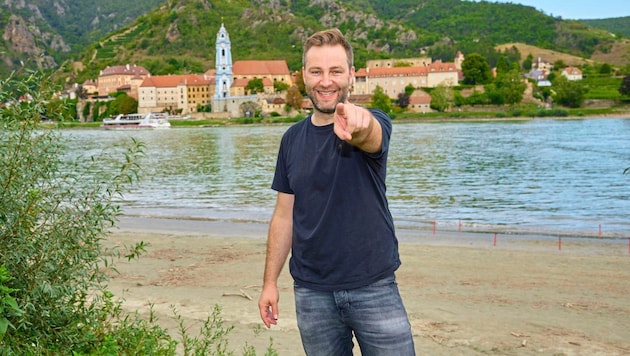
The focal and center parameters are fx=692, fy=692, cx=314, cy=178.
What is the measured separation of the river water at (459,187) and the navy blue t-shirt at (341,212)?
226cm

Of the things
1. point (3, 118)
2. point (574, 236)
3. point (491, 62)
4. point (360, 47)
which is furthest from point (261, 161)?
point (360, 47)

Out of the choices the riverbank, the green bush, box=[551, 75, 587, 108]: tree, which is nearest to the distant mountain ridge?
the riverbank

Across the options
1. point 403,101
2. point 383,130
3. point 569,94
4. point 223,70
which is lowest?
point 383,130

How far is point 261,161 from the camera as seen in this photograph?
115ft

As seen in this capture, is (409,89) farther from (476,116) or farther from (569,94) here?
(569,94)

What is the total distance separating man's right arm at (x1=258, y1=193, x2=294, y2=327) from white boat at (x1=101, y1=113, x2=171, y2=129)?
290 ft

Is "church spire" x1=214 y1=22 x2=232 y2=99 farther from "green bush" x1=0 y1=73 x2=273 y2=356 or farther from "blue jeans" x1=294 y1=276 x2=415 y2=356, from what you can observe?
"blue jeans" x1=294 y1=276 x2=415 y2=356

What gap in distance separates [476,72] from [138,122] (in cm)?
5099

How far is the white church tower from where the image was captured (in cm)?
10675

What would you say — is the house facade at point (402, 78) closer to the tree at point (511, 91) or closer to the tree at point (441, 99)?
the tree at point (511, 91)

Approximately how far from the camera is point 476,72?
106 meters

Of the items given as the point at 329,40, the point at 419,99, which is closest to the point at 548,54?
the point at 419,99

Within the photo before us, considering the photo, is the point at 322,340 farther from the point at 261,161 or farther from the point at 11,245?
the point at 261,161

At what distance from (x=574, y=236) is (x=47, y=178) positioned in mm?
11124
